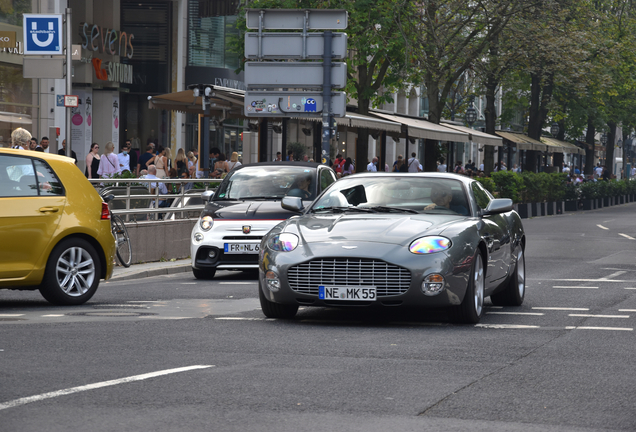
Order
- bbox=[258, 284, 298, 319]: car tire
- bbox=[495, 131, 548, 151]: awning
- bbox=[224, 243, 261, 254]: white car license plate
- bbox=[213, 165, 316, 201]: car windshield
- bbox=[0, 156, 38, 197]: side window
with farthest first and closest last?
bbox=[495, 131, 548, 151]: awning → bbox=[213, 165, 316, 201]: car windshield → bbox=[224, 243, 261, 254]: white car license plate → bbox=[0, 156, 38, 197]: side window → bbox=[258, 284, 298, 319]: car tire

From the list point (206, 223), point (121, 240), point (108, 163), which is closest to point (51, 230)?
point (206, 223)

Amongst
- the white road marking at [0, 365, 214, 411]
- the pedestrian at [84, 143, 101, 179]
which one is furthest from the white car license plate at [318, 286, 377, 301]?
the pedestrian at [84, 143, 101, 179]

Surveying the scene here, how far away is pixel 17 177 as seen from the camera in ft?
34.1

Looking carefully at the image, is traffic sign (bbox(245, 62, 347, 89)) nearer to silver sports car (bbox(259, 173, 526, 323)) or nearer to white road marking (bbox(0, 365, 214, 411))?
silver sports car (bbox(259, 173, 526, 323))

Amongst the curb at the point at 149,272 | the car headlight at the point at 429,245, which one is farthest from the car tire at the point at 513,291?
the curb at the point at 149,272

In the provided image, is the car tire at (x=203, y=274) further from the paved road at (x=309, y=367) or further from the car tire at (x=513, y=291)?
the car tire at (x=513, y=291)

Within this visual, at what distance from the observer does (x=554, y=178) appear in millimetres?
42344

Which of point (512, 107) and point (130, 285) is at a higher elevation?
point (512, 107)

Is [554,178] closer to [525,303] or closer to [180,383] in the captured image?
[525,303]

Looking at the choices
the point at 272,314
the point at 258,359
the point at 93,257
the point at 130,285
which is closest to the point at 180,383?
the point at 258,359

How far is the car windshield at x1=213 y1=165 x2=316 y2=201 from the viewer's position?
15125mm

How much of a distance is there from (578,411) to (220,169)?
2022 cm

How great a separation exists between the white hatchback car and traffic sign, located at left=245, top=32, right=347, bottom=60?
6303mm

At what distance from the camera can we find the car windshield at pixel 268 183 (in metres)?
15.1
